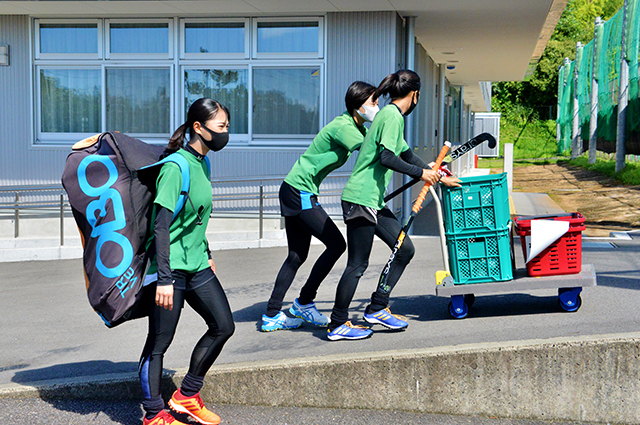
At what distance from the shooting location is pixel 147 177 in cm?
372

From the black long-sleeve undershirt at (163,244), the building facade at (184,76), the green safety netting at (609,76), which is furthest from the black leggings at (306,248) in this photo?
the green safety netting at (609,76)

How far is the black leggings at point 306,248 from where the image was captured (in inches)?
208

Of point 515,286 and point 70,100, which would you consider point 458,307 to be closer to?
point 515,286

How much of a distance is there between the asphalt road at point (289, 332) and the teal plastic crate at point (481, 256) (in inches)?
15.0

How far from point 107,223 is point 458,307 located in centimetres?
311

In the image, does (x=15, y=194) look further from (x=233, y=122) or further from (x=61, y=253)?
(x=233, y=122)

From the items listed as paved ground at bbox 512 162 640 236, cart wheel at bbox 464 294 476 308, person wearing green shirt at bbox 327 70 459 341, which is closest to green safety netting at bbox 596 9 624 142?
paved ground at bbox 512 162 640 236

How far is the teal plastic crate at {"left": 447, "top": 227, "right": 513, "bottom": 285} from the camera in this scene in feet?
17.7

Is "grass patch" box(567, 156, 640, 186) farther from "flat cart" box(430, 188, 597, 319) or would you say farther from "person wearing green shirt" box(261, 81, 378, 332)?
"person wearing green shirt" box(261, 81, 378, 332)

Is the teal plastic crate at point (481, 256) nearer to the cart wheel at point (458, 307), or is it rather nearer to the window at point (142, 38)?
the cart wheel at point (458, 307)

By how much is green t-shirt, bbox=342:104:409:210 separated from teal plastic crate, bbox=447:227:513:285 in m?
0.80

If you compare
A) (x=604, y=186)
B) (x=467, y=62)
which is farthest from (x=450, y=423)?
(x=604, y=186)

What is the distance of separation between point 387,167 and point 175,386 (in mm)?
1977

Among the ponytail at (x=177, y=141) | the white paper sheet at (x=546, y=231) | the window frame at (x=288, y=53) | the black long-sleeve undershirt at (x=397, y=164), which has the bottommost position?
the white paper sheet at (x=546, y=231)
